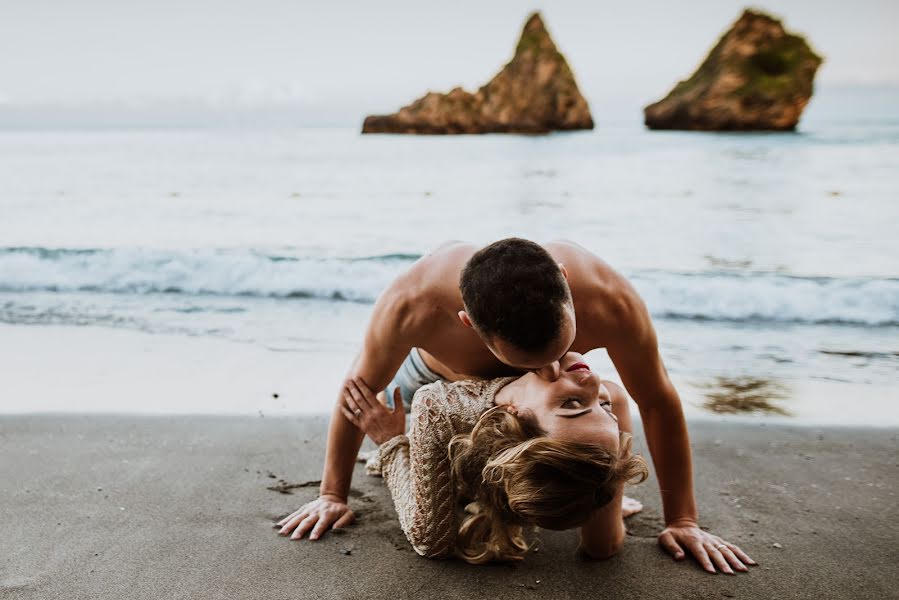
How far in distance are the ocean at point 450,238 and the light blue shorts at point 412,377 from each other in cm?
77

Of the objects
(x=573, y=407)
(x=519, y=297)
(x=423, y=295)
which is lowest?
(x=573, y=407)

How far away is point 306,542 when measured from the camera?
240 centimetres

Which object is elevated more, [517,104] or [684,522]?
[517,104]

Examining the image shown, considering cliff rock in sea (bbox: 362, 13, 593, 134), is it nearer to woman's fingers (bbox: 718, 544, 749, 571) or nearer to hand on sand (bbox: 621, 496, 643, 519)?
hand on sand (bbox: 621, 496, 643, 519)

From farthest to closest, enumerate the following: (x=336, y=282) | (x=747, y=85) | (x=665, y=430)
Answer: (x=747, y=85) → (x=336, y=282) → (x=665, y=430)

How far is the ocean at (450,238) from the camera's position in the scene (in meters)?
4.59

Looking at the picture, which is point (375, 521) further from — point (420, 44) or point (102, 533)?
point (420, 44)

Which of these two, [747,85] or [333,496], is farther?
[747,85]

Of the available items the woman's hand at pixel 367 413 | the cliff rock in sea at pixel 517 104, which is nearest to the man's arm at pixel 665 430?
the woman's hand at pixel 367 413

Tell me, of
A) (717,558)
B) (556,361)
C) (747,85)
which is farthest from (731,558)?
(747,85)

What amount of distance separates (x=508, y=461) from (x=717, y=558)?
82cm

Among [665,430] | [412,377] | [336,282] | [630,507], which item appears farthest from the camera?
[336,282]

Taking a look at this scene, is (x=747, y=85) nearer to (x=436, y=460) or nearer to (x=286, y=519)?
(x=436, y=460)

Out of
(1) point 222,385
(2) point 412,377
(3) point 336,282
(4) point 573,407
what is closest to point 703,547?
(4) point 573,407
